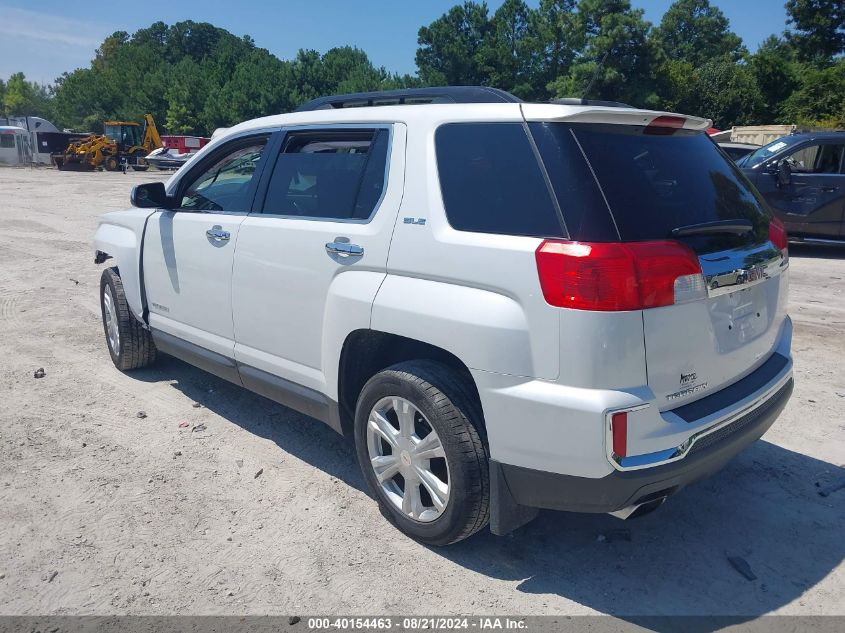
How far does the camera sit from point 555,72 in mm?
51219

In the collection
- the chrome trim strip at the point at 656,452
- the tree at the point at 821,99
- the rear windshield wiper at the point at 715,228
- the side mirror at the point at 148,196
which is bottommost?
the chrome trim strip at the point at 656,452

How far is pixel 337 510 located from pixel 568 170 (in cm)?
208

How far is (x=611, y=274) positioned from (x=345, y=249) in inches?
54.0

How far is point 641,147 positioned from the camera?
113 inches

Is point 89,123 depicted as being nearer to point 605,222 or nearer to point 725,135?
point 725,135

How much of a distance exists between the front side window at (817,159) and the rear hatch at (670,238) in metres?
8.80

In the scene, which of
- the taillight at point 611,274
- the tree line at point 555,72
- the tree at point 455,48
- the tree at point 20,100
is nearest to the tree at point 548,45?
the tree line at point 555,72

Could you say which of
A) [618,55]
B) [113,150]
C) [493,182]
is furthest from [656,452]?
[618,55]

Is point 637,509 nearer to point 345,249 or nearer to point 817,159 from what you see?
point 345,249

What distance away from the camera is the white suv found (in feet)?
8.38

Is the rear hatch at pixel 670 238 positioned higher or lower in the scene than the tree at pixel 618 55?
lower

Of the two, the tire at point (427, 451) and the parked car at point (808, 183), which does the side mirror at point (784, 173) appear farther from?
the tire at point (427, 451)

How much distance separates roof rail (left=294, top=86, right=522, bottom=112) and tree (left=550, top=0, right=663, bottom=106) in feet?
145

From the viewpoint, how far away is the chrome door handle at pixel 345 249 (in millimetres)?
3303
